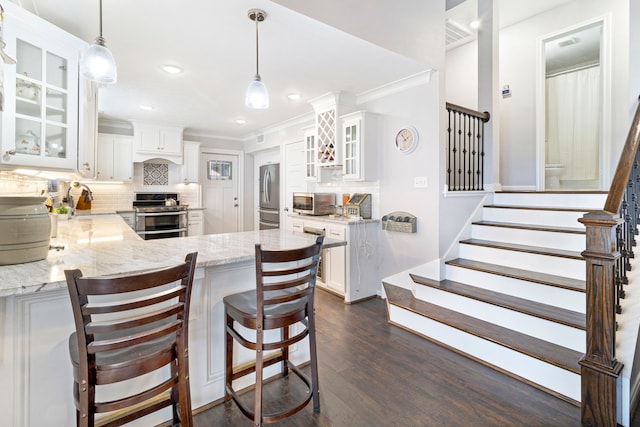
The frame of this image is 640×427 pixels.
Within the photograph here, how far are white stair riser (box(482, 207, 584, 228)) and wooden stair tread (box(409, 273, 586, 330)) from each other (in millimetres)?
1031

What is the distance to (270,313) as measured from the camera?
5.42 ft

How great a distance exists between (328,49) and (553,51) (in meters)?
4.01

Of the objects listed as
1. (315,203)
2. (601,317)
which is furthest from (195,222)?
(601,317)

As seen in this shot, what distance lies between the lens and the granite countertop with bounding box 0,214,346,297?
46.5 inches

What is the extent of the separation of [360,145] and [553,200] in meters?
2.17

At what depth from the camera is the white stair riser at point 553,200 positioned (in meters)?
3.04

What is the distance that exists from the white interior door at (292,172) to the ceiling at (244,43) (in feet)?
3.50

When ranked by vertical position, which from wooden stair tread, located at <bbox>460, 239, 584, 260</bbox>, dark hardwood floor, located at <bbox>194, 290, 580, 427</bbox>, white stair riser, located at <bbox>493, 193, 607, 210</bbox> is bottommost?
dark hardwood floor, located at <bbox>194, 290, 580, 427</bbox>

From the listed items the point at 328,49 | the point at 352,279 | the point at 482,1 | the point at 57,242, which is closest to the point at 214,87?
the point at 328,49

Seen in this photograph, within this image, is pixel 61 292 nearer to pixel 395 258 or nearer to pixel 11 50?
pixel 11 50

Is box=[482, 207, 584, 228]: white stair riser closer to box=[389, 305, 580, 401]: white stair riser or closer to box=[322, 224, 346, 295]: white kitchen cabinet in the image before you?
box=[389, 305, 580, 401]: white stair riser

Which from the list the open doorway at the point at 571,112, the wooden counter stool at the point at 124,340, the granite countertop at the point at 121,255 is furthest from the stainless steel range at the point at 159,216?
the open doorway at the point at 571,112

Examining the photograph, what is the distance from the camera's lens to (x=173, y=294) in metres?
1.24

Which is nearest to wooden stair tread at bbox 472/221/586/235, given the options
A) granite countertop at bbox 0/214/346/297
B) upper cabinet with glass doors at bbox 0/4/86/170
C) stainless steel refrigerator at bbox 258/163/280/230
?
granite countertop at bbox 0/214/346/297
